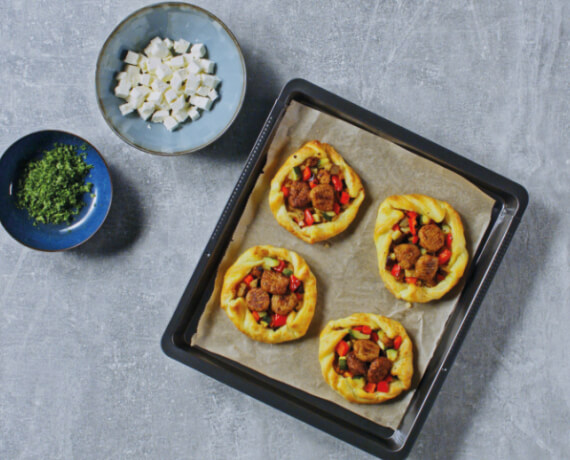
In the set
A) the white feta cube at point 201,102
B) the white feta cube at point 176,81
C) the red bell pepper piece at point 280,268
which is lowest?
the red bell pepper piece at point 280,268

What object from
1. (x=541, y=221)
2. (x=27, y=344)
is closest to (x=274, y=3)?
(x=541, y=221)

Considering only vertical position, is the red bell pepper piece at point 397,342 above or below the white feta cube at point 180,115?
below

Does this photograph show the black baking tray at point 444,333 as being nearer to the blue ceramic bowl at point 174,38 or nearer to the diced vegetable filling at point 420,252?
the diced vegetable filling at point 420,252

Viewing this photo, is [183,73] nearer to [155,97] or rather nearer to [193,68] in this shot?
[193,68]

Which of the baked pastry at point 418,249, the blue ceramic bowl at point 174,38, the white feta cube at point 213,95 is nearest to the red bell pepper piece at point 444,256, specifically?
the baked pastry at point 418,249

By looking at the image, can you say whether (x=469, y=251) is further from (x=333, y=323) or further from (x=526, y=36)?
(x=526, y=36)

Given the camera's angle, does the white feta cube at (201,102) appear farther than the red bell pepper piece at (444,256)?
Yes

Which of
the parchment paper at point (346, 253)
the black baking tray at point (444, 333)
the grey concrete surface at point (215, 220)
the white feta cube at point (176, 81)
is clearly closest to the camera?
the black baking tray at point (444, 333)
